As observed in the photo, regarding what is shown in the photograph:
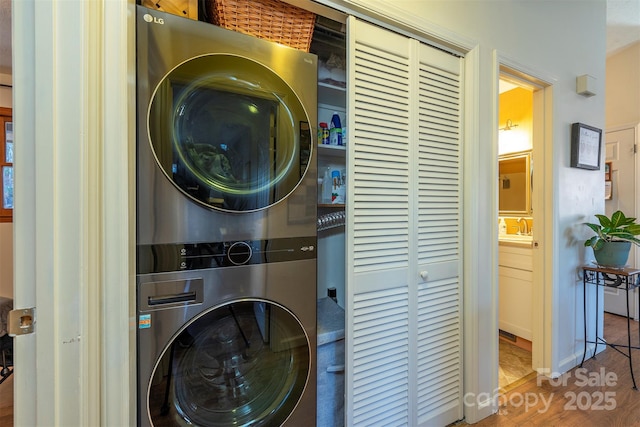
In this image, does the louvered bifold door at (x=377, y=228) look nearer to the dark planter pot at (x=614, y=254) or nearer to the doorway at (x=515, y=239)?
the doorway at (x=515, y=239)

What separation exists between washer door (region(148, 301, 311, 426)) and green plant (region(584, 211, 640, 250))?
90.4 inches

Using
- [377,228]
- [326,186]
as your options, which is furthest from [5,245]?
[377,228]

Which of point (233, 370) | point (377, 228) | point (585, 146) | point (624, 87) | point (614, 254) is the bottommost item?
point (233, 370)

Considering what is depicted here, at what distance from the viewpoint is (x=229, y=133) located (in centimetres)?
94

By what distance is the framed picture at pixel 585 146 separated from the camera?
2.09m

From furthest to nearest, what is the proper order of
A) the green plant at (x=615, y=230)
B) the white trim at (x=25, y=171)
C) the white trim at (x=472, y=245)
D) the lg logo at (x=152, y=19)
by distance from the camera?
the green plant at (x=615, y=230) < the white trim at (x=472, y=245) < the lg logo at (x=152, y=19) < the white trim at (x=25, y=171)

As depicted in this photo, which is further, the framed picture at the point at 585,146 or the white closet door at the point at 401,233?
the framed picture at the point at 585,146

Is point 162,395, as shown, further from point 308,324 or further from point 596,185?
point 596,185

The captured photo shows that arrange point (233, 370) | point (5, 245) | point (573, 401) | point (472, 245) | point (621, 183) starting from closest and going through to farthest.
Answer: point (233, 370)
point (472, 245)
point (573, 401)
point (5, 245)
point (621, 183)

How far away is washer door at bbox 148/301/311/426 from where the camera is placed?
2.88 ft

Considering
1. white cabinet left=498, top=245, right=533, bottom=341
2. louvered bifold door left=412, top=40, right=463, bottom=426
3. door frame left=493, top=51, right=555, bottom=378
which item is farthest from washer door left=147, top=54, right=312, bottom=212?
white cabinet left=498, top=245, right=533, bottom=341

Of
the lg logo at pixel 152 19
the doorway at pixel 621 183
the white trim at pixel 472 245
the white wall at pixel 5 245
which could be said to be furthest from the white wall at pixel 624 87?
the white wall at pixel 5 245

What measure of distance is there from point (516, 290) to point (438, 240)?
4.84 feet

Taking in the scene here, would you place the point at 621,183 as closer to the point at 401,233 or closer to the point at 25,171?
the point at 401,233
